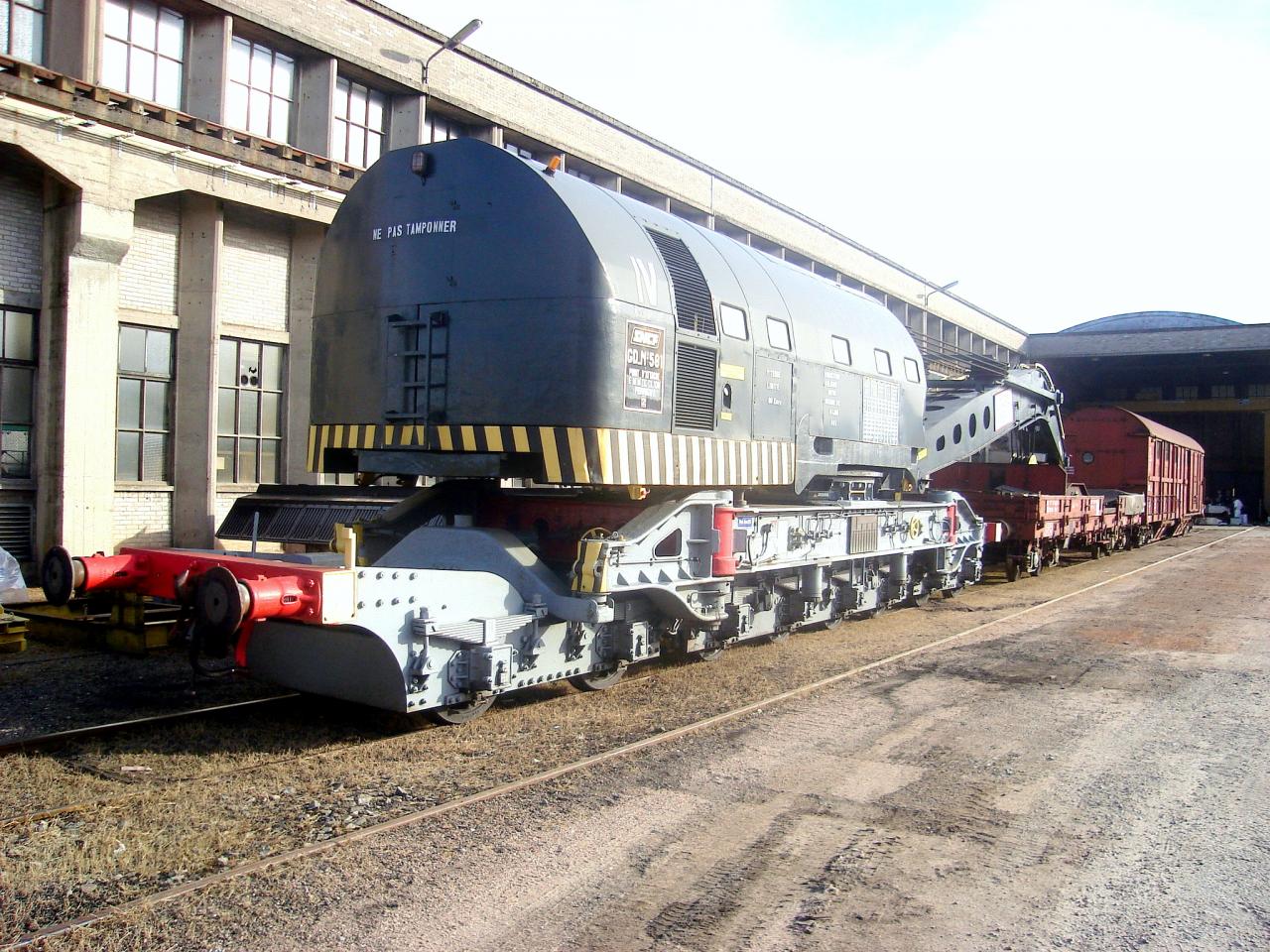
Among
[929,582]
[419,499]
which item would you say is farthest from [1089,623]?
[419,499]

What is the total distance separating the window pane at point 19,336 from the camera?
13820 millimetres

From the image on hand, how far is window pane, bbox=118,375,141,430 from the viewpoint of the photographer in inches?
598

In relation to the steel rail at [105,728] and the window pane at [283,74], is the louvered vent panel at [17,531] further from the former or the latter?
the steel rail at [105,728]

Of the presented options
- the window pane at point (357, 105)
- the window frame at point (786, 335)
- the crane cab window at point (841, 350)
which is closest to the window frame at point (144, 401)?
the window pane at point (357, 105)

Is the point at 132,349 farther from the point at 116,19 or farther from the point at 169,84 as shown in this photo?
the point at 116,19

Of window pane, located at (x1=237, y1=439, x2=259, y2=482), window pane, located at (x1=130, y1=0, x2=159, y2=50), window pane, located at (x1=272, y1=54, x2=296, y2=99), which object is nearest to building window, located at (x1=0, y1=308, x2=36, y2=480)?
window pane, located at (x1=237, y1=439, x2=259, y2=482)

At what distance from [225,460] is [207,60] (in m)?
6.37

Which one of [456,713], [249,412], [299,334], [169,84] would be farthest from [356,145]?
[456,713]

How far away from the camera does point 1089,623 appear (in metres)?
11.7

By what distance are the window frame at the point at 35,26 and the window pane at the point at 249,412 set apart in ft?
18.1

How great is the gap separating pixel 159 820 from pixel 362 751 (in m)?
1.36

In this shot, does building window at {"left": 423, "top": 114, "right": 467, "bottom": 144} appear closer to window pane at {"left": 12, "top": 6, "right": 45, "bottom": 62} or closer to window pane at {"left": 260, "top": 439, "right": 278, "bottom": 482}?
window pane at {"left": 260, "top": 439, "right": 278, "bottom": 482}

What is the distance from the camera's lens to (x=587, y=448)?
6.64 metres

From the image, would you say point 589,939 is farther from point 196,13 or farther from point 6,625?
point 196,13
